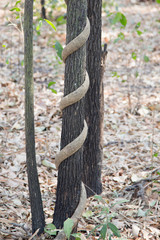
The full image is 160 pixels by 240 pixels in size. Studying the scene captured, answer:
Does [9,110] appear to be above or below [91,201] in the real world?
above

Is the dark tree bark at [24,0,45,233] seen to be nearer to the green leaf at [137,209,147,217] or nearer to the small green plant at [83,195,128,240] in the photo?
the small green plant at [83,195,128,240]

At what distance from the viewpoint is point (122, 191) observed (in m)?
2.85

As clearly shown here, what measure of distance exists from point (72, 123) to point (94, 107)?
28.7 inches

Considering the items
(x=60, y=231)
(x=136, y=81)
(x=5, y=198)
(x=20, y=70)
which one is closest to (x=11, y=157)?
(x=5, y=198)

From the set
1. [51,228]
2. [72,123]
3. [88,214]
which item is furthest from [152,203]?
[72,123]

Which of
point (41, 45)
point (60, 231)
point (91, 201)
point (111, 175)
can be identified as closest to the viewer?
point (60, 231)

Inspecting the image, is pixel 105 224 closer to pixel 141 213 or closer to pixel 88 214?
pixel 88 214

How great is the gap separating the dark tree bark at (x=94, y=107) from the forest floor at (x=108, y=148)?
216mm

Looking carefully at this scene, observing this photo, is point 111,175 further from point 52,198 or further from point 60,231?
point 60,231

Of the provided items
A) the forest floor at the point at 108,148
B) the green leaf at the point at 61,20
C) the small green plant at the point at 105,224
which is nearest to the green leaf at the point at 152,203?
the forest floor at the point at 108,148

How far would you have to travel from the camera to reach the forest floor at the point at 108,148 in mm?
2465

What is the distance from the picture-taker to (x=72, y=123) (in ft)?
6.37

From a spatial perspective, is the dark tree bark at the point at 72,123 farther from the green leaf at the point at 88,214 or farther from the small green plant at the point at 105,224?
the green leaf at the point at 88,214

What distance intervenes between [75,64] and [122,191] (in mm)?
1429
